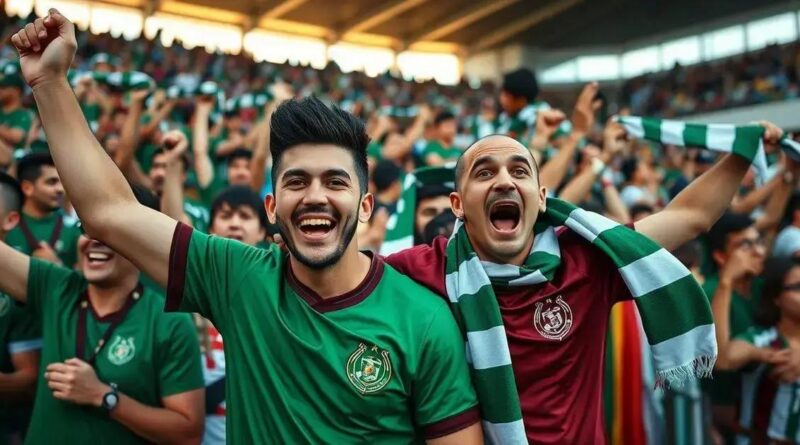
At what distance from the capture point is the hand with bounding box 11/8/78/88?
6.30 ft

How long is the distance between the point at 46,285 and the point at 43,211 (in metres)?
1.49

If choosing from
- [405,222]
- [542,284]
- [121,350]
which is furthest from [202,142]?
[542,284]

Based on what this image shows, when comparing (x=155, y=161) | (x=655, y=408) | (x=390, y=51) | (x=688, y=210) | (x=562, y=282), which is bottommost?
(x=655, y=408)

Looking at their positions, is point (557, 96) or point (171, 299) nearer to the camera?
point (171, 299)

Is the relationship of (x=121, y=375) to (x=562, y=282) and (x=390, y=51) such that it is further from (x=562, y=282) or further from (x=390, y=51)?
(x=390, y=51)

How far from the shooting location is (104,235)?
6.38ft

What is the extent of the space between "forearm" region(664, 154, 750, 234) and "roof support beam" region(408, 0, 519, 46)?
25.0 m

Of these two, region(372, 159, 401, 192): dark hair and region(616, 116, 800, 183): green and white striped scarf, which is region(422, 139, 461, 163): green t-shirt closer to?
region(372, 159, 401, 192): dark hair

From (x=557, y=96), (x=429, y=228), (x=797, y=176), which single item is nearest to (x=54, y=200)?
(x=429, y=228)

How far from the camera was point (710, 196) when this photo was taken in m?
2.55

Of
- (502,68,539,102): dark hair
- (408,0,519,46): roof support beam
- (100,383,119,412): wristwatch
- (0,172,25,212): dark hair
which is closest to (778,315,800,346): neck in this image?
(502,68,539,102): dark hair

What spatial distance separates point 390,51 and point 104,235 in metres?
28.2

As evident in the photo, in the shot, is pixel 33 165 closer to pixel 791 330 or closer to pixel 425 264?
pixel 425 264

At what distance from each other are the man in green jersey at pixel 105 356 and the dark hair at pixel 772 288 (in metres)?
2.74
